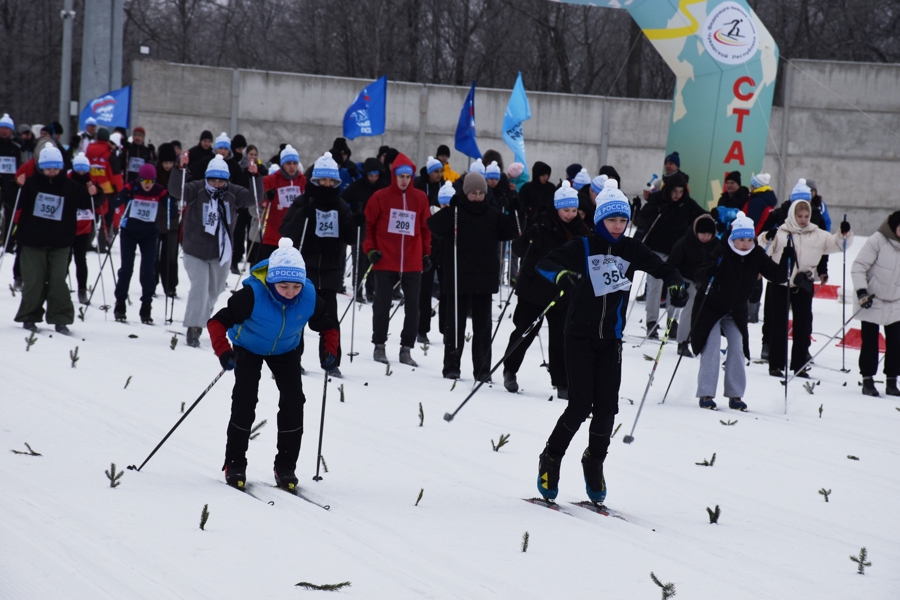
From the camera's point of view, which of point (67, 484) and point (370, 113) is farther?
point (370, 113)

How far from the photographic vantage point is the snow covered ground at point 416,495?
4.54 m

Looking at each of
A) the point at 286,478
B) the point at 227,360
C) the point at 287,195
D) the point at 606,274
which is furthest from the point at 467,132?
the point at 227,360

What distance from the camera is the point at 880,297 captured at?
10.5 meters

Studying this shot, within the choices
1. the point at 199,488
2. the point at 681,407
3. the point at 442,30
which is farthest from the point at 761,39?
the point at 442,30

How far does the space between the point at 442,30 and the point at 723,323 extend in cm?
2722

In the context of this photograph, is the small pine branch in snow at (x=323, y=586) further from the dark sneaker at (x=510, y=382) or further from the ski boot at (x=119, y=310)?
the ski boot at (x=119, y=310)

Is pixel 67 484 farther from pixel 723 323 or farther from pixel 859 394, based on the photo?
A: pixel 859 394

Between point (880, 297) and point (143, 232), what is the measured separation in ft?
25.5

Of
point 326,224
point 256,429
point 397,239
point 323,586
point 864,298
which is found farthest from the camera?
point 864,298

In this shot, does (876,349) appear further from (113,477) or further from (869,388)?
(113,477)

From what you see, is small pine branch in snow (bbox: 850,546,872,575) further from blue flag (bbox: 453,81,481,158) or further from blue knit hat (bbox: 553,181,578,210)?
blue flag (bbox: 453,81,481,158)

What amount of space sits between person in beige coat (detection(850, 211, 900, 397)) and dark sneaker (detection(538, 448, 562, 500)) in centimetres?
564

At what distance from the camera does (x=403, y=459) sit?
6.75 metres

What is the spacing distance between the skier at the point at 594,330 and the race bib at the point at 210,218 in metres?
5.00
